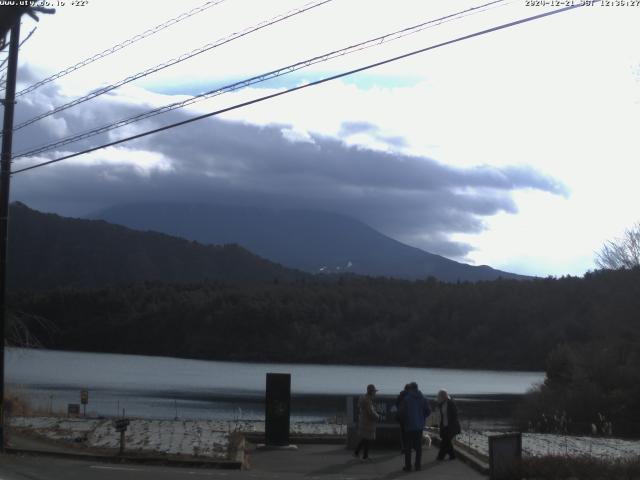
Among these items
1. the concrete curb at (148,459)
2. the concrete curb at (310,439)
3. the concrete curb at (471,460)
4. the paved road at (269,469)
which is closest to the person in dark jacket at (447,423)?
the concrete curb at (471,460)

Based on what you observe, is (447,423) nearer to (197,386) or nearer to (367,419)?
(367,419)

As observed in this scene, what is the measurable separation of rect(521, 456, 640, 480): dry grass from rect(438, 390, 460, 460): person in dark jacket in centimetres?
306

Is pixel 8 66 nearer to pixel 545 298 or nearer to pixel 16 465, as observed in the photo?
pixel 16 465

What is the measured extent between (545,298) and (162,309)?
5782cm

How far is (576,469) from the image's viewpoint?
48.0ft

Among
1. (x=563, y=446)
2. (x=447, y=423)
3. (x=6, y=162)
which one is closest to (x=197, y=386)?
(x=6, y=162)

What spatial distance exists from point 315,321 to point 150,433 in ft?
368

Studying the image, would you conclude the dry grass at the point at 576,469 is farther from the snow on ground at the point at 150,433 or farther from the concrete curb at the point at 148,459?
the snow on ground at the point at 150,433

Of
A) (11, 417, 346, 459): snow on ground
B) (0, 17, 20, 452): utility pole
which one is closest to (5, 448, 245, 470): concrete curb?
(11, 417, 346, 459): snow on ground

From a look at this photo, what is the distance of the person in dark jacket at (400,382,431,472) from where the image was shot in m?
16.7

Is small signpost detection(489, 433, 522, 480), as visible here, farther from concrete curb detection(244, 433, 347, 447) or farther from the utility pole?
the utility pole

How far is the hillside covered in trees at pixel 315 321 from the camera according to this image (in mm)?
117438

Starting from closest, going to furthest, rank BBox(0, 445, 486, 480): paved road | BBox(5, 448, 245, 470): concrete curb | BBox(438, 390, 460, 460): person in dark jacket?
1. BBox(0, 445, 486, 480): paved road
2. BBox(5, 448, 245, 470): concrete curb
3. BBox(438, 390, 460, 460): person in dark jacket

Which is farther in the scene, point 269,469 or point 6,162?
point 6,162
